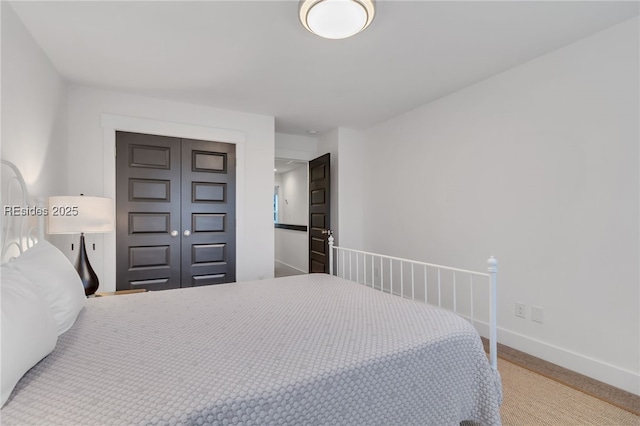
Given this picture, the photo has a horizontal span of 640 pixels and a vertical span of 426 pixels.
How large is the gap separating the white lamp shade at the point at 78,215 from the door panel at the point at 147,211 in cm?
85

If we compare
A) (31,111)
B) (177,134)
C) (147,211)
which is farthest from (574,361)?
(31,111)

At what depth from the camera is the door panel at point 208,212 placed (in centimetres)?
339

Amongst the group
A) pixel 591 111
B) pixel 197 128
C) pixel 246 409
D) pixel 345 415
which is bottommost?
pixel 345 415

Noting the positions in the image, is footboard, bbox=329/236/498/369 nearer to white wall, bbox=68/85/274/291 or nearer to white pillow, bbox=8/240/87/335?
white wall, bbox=68/85/274/291

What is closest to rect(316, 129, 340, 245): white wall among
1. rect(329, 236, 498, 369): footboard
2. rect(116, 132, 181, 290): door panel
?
rect(329, 236, 498, 369): footboard

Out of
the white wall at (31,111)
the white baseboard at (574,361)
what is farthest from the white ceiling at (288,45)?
the white baseboard at (574,361)

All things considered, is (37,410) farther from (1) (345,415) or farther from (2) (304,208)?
(2) (304,208)

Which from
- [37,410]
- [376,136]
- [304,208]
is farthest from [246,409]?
[304,208]

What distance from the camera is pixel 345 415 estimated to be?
39.5 inches

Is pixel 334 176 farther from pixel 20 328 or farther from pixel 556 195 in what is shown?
pixel 20 328

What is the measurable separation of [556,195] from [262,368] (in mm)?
2424

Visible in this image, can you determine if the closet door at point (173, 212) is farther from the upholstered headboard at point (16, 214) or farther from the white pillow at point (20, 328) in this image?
the white pillow at point (20, 328)

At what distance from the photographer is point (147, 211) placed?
3.20m

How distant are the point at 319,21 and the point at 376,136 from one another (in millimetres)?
2528
